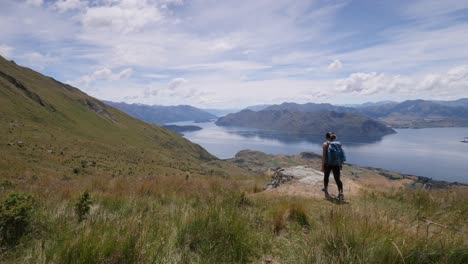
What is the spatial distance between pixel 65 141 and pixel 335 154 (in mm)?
60905

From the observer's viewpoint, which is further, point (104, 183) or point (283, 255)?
point (104, 183)

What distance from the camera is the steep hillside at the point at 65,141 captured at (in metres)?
35.8

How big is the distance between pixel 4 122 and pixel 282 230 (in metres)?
65.3

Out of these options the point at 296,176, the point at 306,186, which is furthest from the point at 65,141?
the point at 306,186

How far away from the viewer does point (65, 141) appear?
5812 cm

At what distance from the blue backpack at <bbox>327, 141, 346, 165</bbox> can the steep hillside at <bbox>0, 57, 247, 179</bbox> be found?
24.7 m

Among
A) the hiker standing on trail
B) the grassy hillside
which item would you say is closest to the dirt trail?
the hiker standing on trail

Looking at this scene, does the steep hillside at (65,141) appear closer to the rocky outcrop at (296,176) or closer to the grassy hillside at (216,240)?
the rocky outcrop at (296,176)

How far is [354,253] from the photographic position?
10.7 feet

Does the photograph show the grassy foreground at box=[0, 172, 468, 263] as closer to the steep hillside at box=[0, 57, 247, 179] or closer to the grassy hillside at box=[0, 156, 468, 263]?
the grassy hillside at box=[0, 156, 468, 263]

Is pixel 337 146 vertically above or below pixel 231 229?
above

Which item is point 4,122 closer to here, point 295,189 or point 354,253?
point 295,189

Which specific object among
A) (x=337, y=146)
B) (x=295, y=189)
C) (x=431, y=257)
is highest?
(x=337, y=146)

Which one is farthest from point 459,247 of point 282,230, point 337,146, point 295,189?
point 295,189
